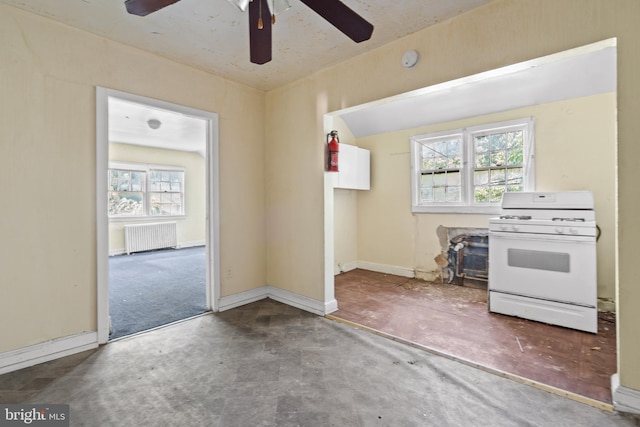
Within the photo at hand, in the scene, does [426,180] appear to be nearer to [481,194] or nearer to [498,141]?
[481,194]

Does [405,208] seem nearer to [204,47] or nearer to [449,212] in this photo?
[449,212]

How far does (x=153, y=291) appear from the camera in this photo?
384cm

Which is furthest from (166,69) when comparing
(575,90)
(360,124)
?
(575,90)

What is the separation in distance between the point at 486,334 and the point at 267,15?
9.51 feet

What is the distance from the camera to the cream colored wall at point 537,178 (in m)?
2.98

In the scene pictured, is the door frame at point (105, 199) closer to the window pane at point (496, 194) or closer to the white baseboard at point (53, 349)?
the white baseboard at point (53, 349)

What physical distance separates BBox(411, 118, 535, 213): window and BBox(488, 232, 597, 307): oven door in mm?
927

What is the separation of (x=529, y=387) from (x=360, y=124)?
377cm

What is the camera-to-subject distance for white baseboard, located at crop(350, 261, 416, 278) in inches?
173

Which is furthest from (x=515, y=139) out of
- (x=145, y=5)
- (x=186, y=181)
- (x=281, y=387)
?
(x=186, y=181)

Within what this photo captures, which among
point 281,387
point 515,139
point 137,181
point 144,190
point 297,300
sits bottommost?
point 281,387

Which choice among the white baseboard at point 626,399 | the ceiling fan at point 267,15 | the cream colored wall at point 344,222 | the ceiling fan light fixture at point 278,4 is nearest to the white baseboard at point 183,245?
the cream colored wall at point 344,222

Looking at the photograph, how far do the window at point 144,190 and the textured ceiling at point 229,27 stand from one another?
5307 millimetres

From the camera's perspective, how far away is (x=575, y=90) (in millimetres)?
3057
